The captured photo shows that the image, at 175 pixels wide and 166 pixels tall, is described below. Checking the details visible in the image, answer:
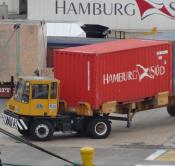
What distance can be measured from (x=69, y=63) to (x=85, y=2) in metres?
21.3

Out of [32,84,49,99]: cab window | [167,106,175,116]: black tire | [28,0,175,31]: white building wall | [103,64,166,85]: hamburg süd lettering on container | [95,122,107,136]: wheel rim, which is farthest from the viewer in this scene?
[28,0,175,31]: white building wall

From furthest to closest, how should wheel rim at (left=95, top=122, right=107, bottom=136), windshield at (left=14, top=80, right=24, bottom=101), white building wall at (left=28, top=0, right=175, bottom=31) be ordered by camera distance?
white building wall at (left=28, top=0, right=175, bottom=31)
wheel rim at (left=95, top=122, right=107, bottom=136)
windshield at (left=14, top=80, right=24, bottom=101)

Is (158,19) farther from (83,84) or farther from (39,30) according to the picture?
(83,84)

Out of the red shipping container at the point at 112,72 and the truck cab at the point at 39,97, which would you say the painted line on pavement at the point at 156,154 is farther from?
the truck cab at the point at 39,97

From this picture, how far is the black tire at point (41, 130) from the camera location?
2511 centimetres

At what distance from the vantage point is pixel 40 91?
25156 mm

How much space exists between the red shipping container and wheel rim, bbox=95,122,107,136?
0.66m

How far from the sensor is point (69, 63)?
26016 mm

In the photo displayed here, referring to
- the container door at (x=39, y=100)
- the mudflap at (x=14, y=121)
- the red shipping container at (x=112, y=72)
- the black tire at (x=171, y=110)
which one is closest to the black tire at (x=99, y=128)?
the red shipping container at (x=112, y=72)

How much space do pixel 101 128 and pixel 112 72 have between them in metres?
1.89

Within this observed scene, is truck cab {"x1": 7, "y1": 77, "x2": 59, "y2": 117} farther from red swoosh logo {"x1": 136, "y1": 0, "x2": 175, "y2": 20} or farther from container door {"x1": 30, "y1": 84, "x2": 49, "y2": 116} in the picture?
red swoosh logo {"x1": 136, "y1": 0, "x2": 175, "y2": 20}

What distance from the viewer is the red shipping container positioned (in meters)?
25.5

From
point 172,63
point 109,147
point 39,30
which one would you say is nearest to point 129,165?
point 109,147

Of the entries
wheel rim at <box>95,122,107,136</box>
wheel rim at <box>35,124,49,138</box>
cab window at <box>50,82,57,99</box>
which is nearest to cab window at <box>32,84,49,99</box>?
cab window at <box>50,82,57,99</box>
